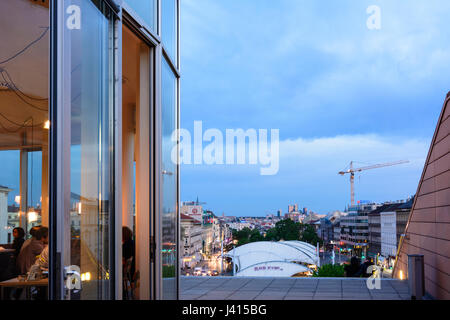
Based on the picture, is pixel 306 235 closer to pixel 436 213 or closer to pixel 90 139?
pixel 436 213

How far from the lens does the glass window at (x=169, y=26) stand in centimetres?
377

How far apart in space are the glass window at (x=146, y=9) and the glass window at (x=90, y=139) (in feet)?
1.80

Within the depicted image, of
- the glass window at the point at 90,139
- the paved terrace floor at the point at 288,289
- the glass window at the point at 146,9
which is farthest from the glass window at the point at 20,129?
the paved terrace floor at the point at 288,289

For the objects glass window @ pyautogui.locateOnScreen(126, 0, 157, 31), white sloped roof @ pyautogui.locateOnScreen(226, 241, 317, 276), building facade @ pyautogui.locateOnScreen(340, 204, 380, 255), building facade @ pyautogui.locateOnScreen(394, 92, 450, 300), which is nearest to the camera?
glass window @ pyautogui.locateOnScreen(126, 0, 157, 31)

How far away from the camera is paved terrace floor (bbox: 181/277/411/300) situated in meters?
5.67

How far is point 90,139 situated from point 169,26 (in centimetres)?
215

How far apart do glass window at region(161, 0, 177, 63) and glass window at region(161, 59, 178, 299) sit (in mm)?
197

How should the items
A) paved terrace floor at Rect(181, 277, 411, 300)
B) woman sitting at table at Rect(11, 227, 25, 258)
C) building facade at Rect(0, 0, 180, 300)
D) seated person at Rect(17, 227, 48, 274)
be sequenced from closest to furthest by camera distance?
building facade at Rect(0, 0, 180, 300), seated person at Rect(17, 227, 48, 274), woman sitting at table at Rect(11, 227, 25, 258), paved terrace floor at Rect(181, 277, 411, 300)

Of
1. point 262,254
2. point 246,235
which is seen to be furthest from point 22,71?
point 246,235

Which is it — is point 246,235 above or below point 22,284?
below

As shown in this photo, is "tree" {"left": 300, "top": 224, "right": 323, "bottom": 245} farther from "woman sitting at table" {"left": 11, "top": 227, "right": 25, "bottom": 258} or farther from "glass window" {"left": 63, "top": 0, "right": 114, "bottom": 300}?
"glass window" {"left": 63, "top": 0, "right": 114, "bottom": 300}

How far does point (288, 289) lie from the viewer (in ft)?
20.4

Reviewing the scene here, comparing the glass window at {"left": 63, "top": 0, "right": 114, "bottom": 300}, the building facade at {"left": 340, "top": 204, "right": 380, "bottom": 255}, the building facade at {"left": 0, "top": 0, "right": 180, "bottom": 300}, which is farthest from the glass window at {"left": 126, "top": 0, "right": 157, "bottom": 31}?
the building facade at {"left": 340, "top": 204, "right": 380, "bottom": 255}

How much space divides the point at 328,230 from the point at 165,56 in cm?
11957
